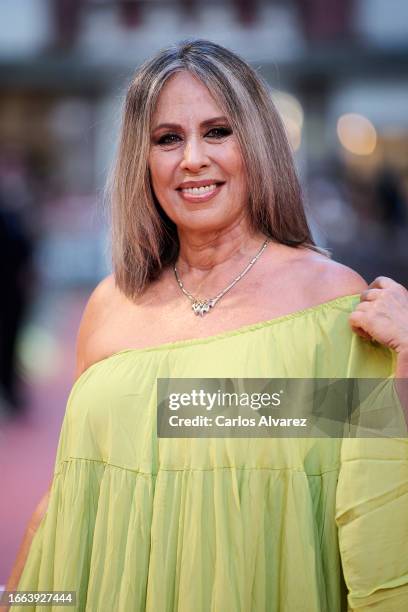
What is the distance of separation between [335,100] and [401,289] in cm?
1476

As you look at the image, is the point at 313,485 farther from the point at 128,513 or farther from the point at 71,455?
the point at 71,455

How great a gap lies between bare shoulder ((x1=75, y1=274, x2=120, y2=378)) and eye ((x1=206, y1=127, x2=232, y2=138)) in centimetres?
43

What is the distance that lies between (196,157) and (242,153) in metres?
0.09

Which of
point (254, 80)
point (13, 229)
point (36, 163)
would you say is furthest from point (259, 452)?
point (36, 163)

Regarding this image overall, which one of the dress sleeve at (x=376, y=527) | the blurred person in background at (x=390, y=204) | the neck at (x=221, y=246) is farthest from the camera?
the blurred person in background at (x=390, y=204)

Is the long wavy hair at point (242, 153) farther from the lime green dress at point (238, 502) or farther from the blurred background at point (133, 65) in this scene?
the blurred background at point (133, 65)

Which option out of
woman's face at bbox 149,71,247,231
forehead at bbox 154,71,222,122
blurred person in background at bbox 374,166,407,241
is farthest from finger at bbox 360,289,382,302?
blurred person in background at bbox 374,166,407,241

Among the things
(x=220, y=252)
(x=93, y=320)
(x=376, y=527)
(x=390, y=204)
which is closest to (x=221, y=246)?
(x=220, y=252)

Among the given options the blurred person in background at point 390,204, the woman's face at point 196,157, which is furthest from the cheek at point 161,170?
Result: the blurred person in background at point 390,204

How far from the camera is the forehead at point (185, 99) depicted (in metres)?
1.63

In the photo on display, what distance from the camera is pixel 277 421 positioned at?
1508 mm

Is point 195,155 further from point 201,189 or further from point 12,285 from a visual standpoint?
point 12,285

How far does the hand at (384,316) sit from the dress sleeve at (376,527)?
172 millimetres

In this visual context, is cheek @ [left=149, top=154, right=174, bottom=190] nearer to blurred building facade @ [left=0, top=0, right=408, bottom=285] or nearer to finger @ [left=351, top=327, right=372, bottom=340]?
finger @ [left=351, top=327, right=372, bottom=340]
